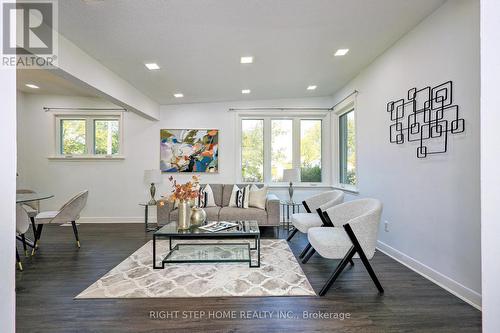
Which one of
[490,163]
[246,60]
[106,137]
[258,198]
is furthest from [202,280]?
[106,137]

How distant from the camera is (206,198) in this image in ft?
16.0

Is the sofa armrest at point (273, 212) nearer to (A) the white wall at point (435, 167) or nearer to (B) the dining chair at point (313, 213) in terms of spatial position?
(B) the dining chair at point (313, 213)

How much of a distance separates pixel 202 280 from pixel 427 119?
295cm

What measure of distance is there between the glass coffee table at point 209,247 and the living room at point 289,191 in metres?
0.03

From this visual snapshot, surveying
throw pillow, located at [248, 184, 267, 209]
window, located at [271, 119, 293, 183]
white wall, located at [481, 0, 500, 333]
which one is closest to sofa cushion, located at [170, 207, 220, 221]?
throw pillow, located at [248, 184, 267, 209]

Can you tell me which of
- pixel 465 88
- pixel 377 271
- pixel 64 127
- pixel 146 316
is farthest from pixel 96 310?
pixel 64 127

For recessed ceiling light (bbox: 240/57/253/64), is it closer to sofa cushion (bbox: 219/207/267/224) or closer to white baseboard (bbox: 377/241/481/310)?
sofa cushion (bbox: 219/207/267/224)

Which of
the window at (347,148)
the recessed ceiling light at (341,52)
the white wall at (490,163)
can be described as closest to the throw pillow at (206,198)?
the window at (347,148)

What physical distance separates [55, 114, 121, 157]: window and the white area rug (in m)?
3.16

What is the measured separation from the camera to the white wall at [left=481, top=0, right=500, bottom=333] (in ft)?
3.06

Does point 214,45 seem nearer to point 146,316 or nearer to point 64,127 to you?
point 146,316

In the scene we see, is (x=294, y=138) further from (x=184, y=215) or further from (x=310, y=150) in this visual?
(x=184, y=215)

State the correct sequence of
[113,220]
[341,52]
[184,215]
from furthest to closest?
[113,220]
[341,52]
[184,215]

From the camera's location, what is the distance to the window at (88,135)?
5566 millimetres
